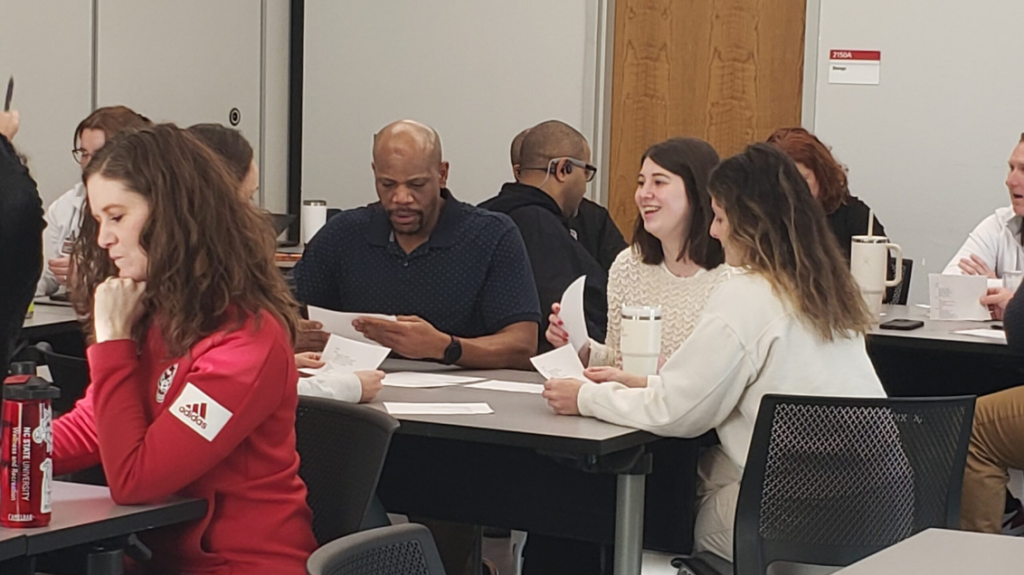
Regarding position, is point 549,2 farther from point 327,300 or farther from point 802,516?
point 802,516

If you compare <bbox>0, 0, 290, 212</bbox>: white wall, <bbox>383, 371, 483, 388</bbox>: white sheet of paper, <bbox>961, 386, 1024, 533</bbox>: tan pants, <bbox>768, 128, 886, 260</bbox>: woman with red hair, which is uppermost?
<bbox>0, 0, 290, 212</bbox>: white wall

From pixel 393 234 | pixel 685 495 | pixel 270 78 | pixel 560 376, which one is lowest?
pixel 685 495

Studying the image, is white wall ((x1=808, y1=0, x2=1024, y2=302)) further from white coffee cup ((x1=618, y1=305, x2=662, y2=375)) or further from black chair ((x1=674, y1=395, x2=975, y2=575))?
black chair ((x1=674, y1=395, x2=975, y2=575))

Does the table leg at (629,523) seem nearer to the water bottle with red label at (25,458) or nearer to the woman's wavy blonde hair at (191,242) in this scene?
the woman's wavy blonde hair at (191,242)

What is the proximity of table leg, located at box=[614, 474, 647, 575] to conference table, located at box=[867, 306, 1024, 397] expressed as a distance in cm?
150

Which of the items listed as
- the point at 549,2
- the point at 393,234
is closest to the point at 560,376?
the point at 393,234

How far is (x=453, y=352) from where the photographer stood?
3.53 m

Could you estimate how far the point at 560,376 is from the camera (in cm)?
320

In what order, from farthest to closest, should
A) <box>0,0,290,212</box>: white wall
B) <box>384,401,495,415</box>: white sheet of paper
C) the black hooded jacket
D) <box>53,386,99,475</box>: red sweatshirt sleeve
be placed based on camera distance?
1. <box>0,0,290,212</box>: white wall
2. the black hooded jacket
3. <box>384,401,495,415</box>: white sheet of paper
4. <box>53,386,99,475</box>: red sweatshirt sleeve

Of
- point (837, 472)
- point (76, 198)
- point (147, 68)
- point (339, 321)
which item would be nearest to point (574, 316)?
point (339, 321)

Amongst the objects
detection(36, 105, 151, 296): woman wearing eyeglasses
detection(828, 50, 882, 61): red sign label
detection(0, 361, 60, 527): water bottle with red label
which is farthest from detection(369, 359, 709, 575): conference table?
detection(828, 50, 882, 61): red sign label

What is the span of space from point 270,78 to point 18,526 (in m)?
5.78

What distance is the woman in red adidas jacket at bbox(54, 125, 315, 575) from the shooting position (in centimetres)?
204

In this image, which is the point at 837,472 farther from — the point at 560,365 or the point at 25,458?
the point at 25,458
